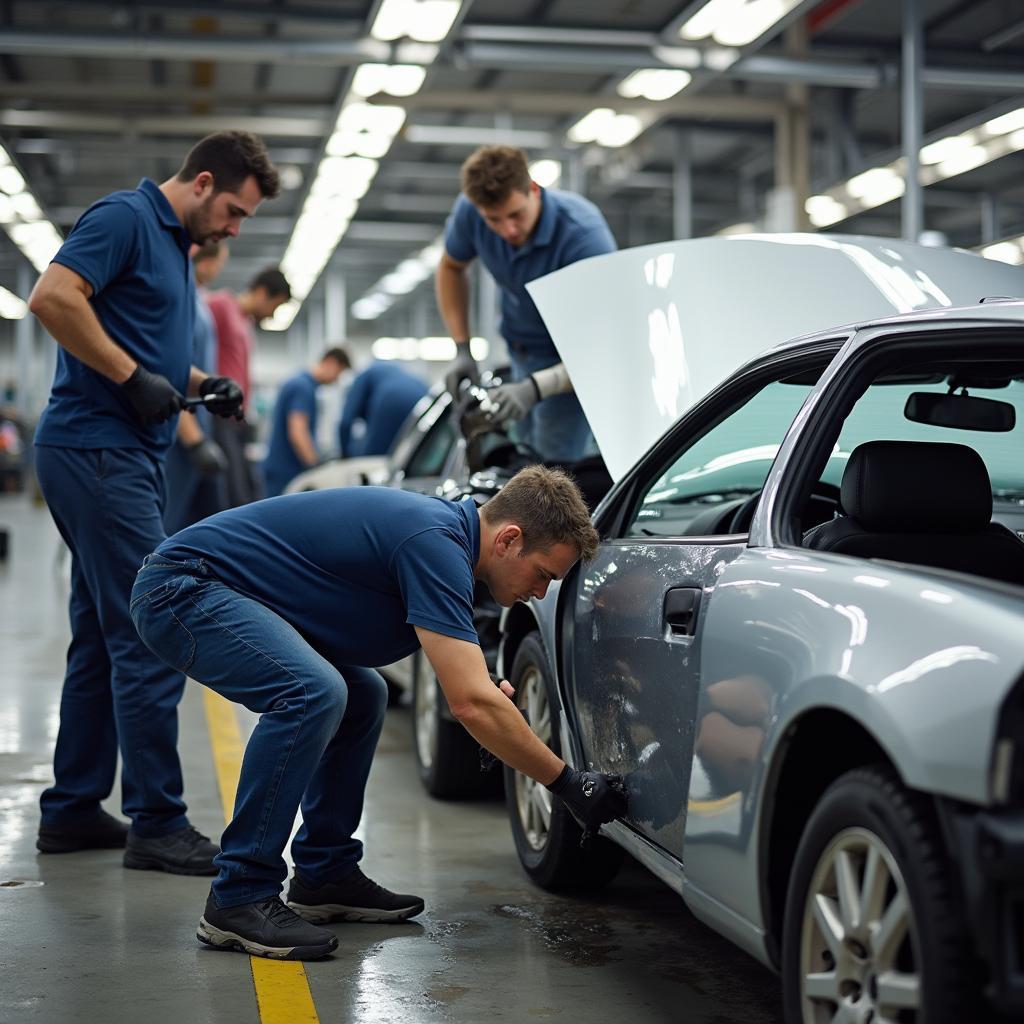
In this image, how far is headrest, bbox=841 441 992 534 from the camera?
3.24 metres

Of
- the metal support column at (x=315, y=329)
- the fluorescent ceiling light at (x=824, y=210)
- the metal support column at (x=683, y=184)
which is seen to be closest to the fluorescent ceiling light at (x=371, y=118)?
the fluorescent ceiling light at (x=824, y=210)

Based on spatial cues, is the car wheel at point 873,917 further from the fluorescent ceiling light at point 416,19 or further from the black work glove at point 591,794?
the fluorescent ceiling light at point 416,19

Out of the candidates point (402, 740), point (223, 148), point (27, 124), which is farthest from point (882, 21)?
point (223, 148)

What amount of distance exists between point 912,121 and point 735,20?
1.41 m

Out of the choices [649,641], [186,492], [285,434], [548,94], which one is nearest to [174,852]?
[649,641]

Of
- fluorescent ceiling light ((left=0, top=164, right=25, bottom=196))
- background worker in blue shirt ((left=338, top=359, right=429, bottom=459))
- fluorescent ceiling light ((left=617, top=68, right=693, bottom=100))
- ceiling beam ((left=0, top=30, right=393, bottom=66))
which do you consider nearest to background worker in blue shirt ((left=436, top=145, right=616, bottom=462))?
background worker in blue shirt ((left=338, top=359, right=429, bottom=459))

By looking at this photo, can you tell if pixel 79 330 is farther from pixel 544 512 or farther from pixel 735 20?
pixel 735 20

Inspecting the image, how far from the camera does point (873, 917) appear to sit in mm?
2305

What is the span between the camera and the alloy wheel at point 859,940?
2225 millimetres

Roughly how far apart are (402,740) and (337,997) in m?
3.37

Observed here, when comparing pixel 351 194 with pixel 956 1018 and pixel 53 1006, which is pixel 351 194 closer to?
pixel 53 1006

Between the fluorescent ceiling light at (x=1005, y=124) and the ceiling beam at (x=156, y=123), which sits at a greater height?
the ceiling beam at (x=156, y=123)

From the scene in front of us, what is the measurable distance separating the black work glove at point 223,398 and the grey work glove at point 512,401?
998mm

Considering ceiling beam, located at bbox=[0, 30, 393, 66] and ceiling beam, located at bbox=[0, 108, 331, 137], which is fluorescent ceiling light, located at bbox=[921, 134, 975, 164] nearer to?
ceiling beam, located at bbox=[0, 30, 393, 66]
